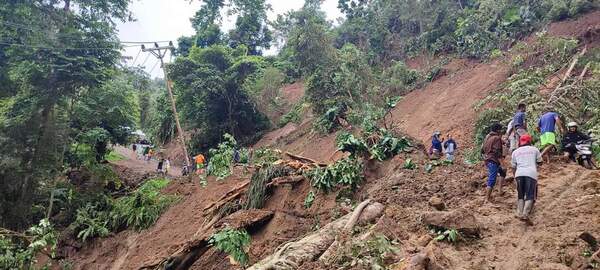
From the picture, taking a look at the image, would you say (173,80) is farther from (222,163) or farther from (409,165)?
(409,165)

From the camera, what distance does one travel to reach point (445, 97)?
68.1 ft

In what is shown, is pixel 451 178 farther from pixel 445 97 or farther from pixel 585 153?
pixel 445 97

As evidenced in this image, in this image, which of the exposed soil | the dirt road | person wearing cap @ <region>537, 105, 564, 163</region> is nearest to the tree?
the exposed soil

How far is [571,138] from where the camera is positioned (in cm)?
838

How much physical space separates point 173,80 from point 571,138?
2176 centimetres

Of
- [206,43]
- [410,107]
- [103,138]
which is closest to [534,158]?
[410,107]

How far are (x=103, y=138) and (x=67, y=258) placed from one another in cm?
704

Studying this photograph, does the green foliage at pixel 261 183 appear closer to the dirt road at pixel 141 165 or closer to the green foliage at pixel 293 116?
the dirt road at pixel 141 165

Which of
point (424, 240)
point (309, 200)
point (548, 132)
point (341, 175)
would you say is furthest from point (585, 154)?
point (309, 200)

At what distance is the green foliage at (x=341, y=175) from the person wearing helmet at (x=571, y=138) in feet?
12.6

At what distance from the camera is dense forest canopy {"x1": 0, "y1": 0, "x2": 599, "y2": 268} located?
1497cm

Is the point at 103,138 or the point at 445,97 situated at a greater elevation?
the point at 103,138

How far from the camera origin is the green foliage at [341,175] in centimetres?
932

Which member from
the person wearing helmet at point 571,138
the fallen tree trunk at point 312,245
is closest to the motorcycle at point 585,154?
the person wearing helmet at point 571,138
